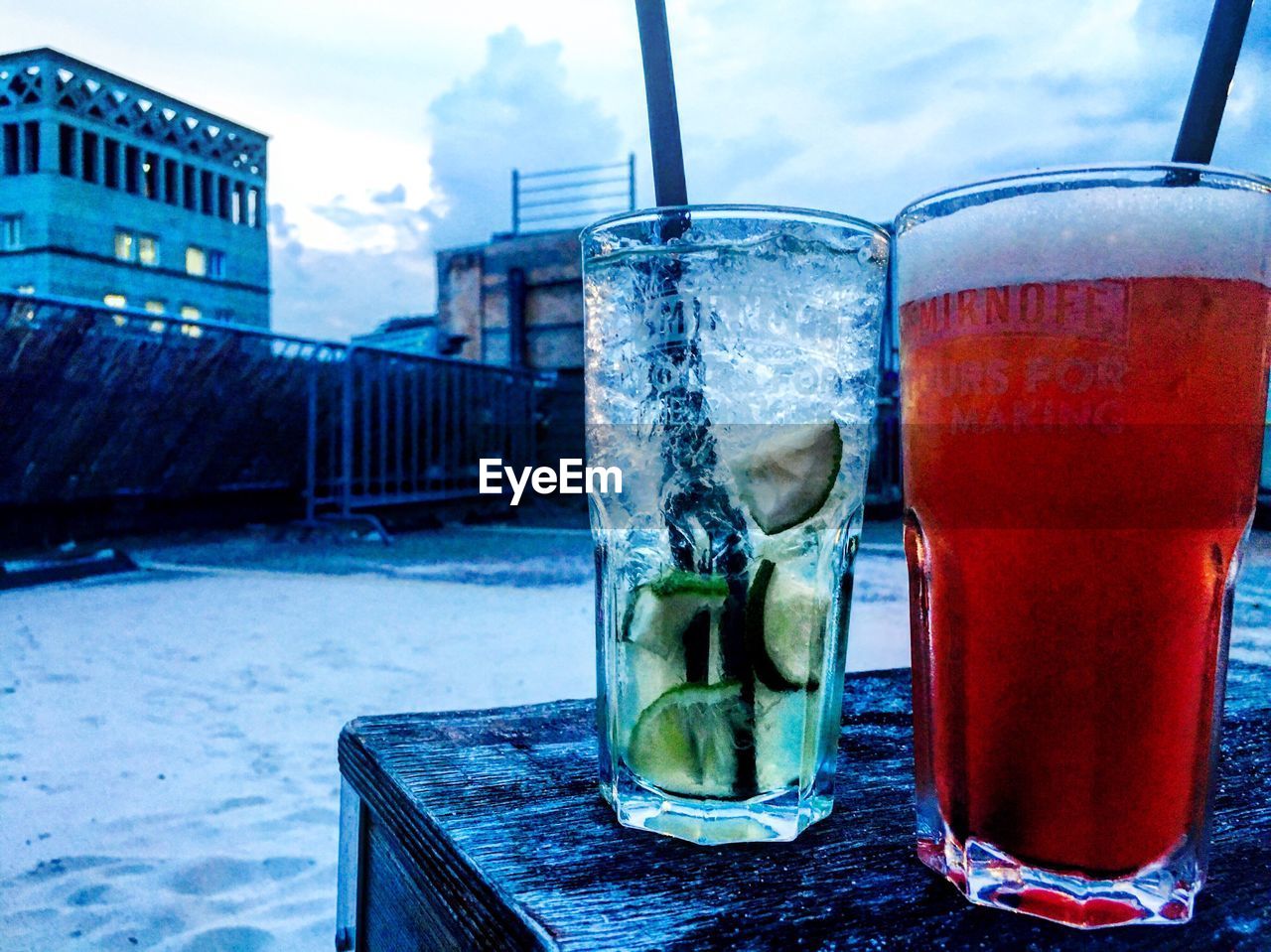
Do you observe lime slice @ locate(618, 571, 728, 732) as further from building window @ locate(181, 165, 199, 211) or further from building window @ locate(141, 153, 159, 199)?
building window @ locate(181, 165, 199, 211)

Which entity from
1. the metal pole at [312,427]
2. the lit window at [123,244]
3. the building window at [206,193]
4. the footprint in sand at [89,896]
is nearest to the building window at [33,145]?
the lit window at [123,244]

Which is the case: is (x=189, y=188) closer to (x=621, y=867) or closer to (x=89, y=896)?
(x=89, y=896)

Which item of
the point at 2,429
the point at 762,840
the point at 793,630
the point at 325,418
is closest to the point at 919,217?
the point at 793,630

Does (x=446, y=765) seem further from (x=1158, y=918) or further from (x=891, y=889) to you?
(x=1158, y=918)

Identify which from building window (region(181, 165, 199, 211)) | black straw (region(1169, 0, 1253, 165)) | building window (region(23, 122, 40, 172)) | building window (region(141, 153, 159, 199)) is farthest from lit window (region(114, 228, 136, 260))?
black straw (region(1169, 0, 1253, 165))

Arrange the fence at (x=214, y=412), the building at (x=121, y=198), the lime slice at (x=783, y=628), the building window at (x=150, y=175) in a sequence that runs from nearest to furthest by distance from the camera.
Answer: the lime slice at (x=783, y=628), the fence at (x=214, y=412), the building at (x=121, y=198), the building window at (x=150, y=175)

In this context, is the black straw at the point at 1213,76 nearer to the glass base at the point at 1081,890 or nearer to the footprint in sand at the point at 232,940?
the glass base at the point at 1081,890

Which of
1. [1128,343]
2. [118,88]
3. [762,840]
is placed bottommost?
[762,840]
